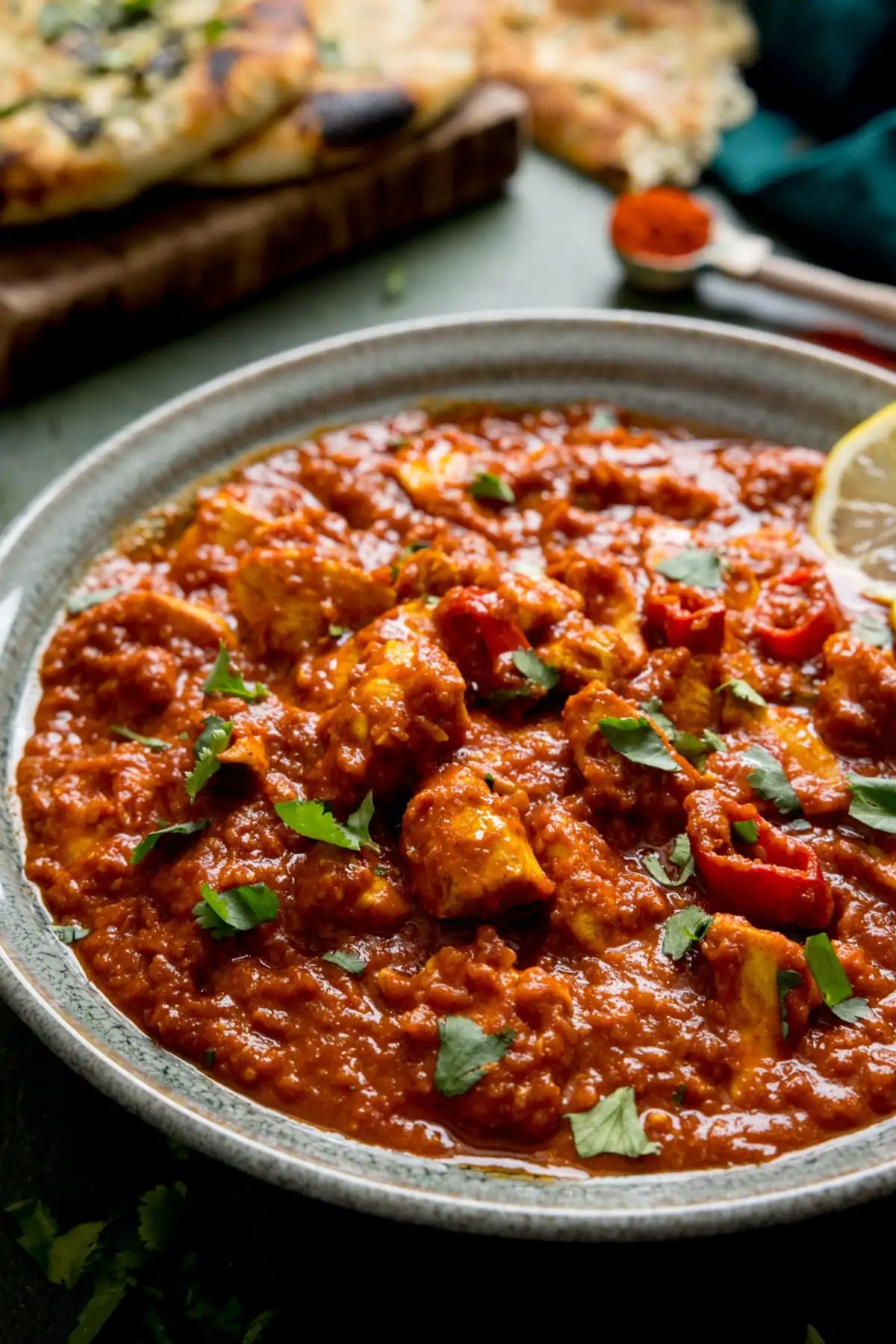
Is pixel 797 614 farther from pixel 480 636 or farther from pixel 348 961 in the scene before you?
pixel 348 961

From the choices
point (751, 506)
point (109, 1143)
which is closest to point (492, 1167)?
point (109, 1143)

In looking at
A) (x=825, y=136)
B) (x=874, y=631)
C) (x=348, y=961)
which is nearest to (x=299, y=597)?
(x=348, y=961)

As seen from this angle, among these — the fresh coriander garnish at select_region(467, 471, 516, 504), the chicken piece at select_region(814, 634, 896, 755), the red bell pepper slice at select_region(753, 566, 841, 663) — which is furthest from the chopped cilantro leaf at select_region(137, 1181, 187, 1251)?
the fresh coriander garnish at select_region(467, 471, 516, 504)

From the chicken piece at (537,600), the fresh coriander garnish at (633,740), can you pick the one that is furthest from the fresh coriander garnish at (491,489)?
the fresh coriander garnish at (633,740)

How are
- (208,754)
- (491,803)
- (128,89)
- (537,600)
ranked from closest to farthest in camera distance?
(491,803)
(208,754)
(537,600)
(128,89)

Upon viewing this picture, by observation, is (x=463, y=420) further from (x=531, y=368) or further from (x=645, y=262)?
(x=645, y=262)

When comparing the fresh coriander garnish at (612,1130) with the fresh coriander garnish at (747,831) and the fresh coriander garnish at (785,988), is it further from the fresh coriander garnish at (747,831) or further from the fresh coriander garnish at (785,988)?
the fresh coriander garnish at (747,831)
